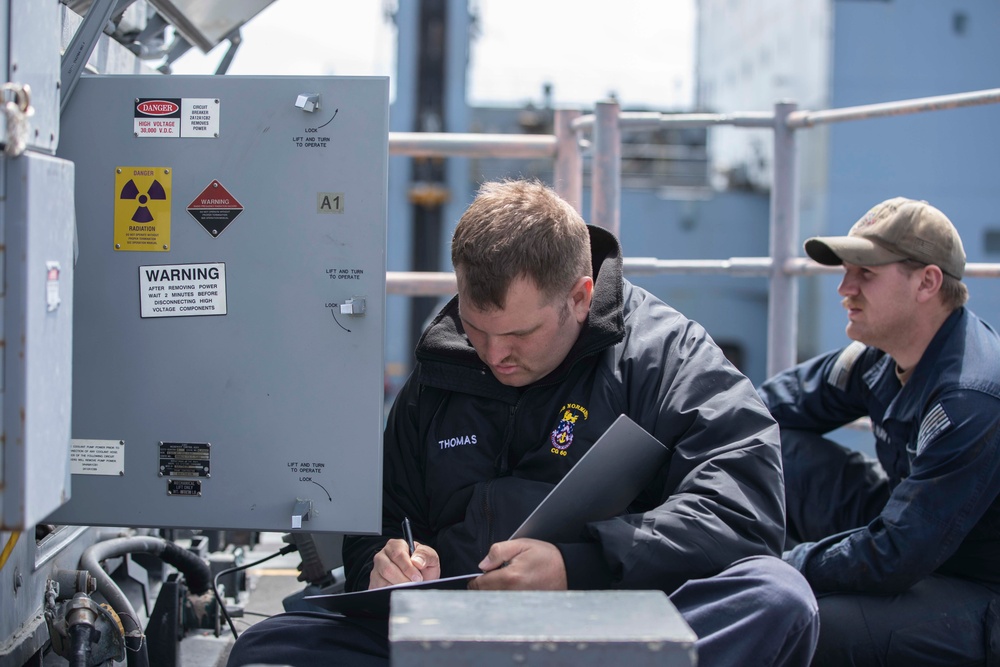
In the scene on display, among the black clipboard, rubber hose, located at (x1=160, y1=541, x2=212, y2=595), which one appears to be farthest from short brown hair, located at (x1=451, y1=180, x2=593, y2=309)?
rubber hose, located at (x1=160, y1=541, x2=212, y2=595)

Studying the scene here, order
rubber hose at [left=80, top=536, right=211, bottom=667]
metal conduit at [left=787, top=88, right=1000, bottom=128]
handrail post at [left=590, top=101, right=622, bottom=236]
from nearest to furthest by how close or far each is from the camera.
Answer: rubber hose at [left=80, top=536, right=211, bottom=667]
metal conduit at [left=787, top=88, right=1000, bottom=128]
handrail post at [left=590, top=101, right=622, bottom=236]

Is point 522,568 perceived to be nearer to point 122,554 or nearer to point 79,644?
point 79,644

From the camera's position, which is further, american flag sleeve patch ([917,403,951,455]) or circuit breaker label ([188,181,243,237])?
american flag sleeve patch ([917,403,951,455])

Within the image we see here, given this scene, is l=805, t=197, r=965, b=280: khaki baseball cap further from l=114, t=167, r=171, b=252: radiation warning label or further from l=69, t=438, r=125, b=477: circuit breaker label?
l=69, t=438, r=125, b=477: circuit breaker label

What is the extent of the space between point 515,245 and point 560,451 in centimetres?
40

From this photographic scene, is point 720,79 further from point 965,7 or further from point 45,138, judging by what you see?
point 45,138

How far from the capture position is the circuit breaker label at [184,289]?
5.95 ft

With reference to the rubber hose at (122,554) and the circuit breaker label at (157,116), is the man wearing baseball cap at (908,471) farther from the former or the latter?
the circuit breaker label at (157,116)

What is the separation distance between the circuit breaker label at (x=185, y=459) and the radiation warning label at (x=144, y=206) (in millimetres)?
367

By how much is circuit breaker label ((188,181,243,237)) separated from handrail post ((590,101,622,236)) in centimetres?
157

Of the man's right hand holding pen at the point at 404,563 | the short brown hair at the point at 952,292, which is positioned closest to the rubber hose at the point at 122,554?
the man's right hand holding pen at the point at 404,563

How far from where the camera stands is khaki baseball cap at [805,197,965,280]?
2.34 metres

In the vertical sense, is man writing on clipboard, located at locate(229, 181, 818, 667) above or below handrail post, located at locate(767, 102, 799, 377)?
below

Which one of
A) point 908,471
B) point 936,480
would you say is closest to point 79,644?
point 936,480
